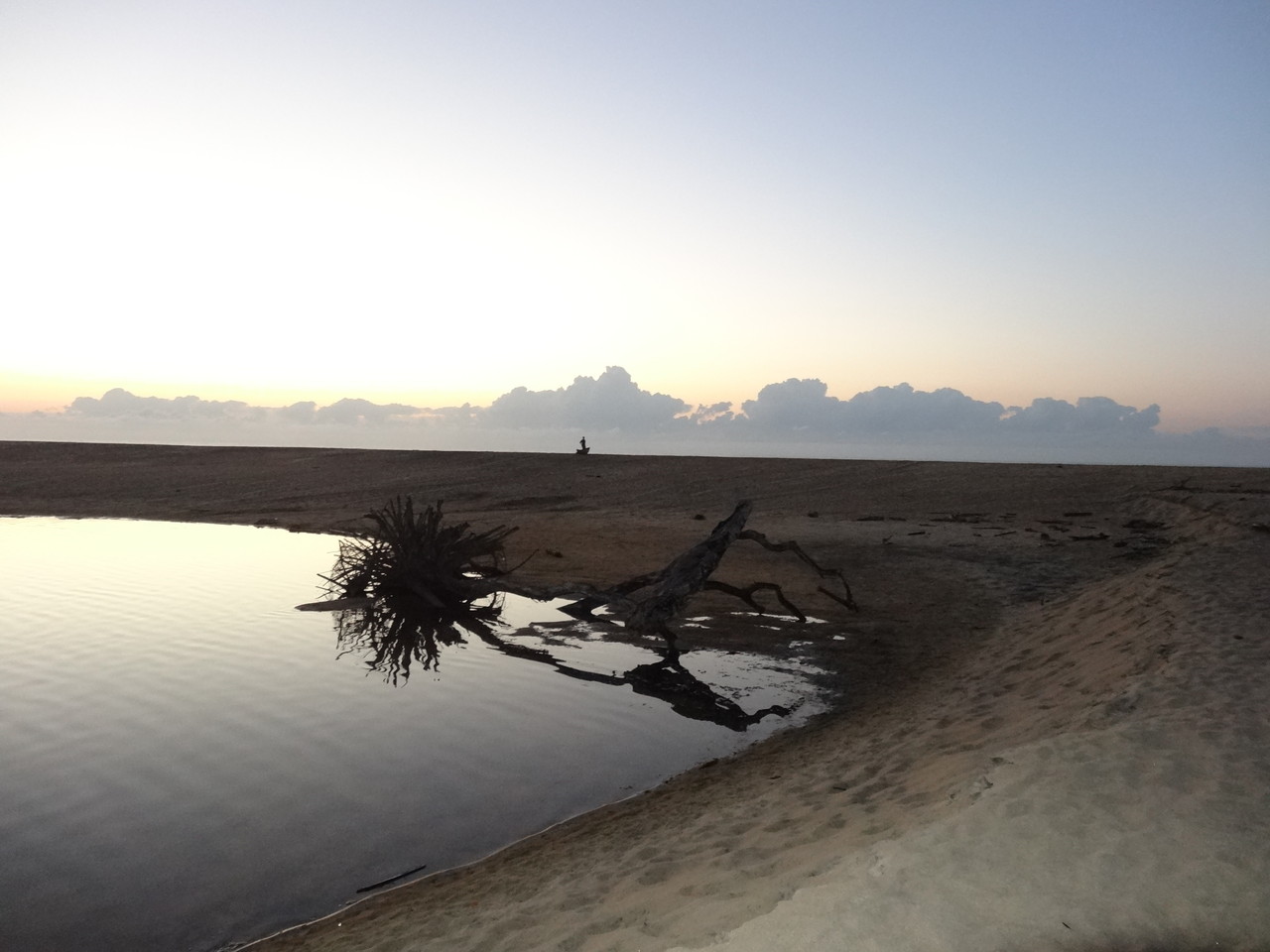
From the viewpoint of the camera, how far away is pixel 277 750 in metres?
6.48

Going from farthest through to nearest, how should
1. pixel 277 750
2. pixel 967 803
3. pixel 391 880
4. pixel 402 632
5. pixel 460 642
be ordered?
pixel 402 632, pixel 460 642, pixel 277 750, pixel 391 880, pixel 967 803

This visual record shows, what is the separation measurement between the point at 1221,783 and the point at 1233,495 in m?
18.0

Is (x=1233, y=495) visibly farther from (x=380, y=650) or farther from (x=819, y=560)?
(x=380, y=650)

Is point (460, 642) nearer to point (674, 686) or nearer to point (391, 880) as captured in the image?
point (674, 686)

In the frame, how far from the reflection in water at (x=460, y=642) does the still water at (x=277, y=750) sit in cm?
6

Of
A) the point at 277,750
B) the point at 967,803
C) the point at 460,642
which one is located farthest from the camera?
the point at 460,642

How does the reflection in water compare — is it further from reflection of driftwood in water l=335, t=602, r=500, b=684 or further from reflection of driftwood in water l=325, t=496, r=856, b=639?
reflection of driftwood in water l=325, t=496, r=856, b=639

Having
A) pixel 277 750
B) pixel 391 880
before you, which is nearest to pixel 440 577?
pixel 277 750

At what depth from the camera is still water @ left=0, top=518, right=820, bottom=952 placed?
4.60 metres

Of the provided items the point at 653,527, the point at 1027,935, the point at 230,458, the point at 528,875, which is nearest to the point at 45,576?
the point at 653,527

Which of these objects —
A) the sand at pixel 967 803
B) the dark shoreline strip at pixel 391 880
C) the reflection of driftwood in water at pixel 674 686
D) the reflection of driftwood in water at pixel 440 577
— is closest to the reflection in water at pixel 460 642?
the reflection of driftwood in water at pixel 674 686

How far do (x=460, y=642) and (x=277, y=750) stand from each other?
12.7 feet

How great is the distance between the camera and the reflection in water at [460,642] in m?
7.89

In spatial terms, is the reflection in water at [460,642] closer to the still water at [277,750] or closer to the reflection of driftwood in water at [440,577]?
the still water at [277,750]
